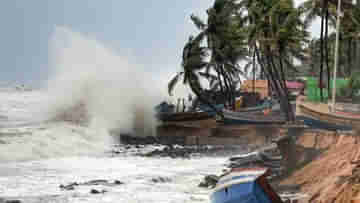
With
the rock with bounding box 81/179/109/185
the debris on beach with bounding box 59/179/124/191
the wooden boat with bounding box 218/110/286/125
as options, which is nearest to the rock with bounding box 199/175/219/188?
the debris on beach with bounding box 59/179/124/191

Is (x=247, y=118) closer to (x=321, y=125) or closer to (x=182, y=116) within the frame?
(x=182, y=116)

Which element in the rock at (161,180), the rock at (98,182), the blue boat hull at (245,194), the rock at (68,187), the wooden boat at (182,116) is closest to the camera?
the blue boat hull at (245,194)

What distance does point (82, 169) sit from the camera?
21.7 meters

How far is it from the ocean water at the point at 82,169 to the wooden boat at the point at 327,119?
557 cm

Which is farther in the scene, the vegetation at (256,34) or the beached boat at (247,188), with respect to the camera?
the vegetation at (256,34)

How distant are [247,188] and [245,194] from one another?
11cm

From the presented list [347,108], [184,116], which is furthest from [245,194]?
[184,116]

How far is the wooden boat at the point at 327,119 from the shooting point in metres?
24.7

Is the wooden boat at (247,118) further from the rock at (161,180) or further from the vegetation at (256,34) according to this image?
the rock at (161,180)

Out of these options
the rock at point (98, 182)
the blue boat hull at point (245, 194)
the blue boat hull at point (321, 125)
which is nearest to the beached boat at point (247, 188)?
the blue boat hull at point (245, 194)

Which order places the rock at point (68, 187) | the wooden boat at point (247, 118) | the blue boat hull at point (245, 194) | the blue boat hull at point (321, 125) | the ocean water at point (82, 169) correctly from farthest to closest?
the wooden boat at point (247, 118) < the blue boat hull at point (321, 125) < the rock at point (68, 187) < the ocean water at point (82, 169) < the blue boat hull at point (245, 194)

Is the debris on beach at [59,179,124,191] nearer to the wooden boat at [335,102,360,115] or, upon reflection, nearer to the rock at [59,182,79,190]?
the rock at [59,182,79,190]

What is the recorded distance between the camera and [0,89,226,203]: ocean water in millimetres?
15617

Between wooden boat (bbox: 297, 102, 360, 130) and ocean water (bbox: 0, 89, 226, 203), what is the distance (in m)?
5.57
